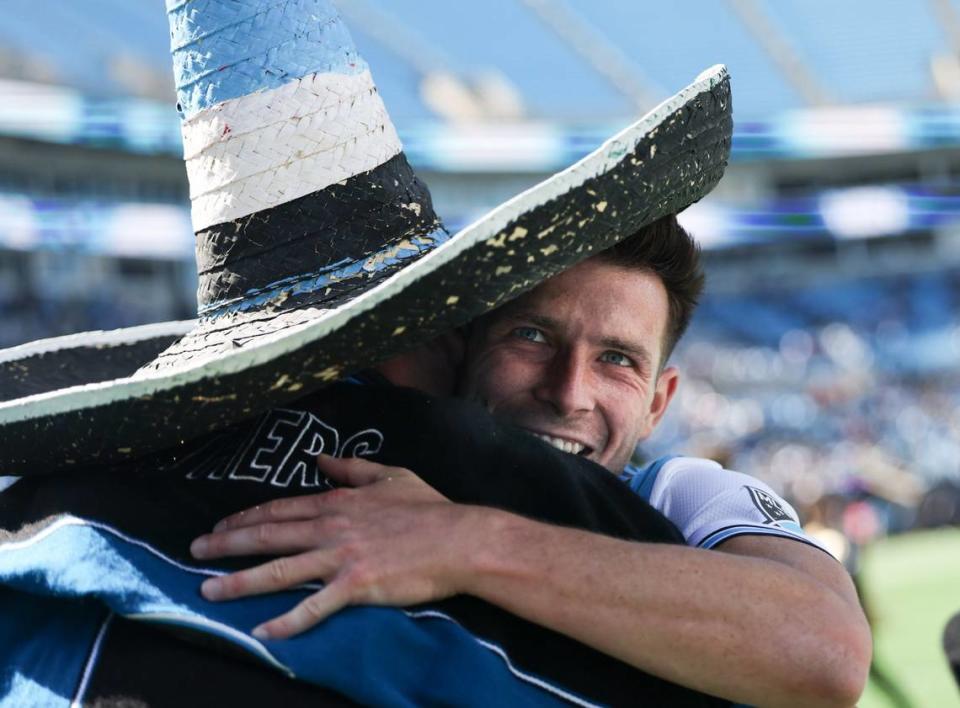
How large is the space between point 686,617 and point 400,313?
403 mm

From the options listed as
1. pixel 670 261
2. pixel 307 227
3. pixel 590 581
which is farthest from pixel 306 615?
pixel 670 261

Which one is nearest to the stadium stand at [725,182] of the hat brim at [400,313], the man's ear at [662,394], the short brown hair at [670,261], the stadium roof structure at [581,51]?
the stadium roof structure at [581,51]

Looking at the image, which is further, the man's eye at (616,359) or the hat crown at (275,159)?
the man's eye at (616,359)

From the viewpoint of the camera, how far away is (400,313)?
1110mm

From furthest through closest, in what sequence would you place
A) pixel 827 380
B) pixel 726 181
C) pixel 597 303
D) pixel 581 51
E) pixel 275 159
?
pixel 726 181 → pixel 827 380 → pixel 581 51 → pixel 597 303 → pixel 275 159

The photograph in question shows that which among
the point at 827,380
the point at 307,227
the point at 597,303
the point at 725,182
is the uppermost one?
the point at 725,182

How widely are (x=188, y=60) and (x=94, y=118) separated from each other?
17.3m

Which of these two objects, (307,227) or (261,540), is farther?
(307,227)

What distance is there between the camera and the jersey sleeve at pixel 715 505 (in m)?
1.33

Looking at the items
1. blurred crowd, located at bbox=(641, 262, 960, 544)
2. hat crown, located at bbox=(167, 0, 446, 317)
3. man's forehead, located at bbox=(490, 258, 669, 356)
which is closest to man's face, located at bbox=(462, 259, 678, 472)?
man's forehead, located at bbox=(490, 258, 669, 356)

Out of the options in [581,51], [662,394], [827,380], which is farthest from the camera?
[827,380]

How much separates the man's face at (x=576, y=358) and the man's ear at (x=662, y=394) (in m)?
0.23

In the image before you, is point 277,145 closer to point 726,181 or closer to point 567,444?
point 567,444

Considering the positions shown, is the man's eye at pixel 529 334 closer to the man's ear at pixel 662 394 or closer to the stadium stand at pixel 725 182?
the man's ear at pixel 662 394
